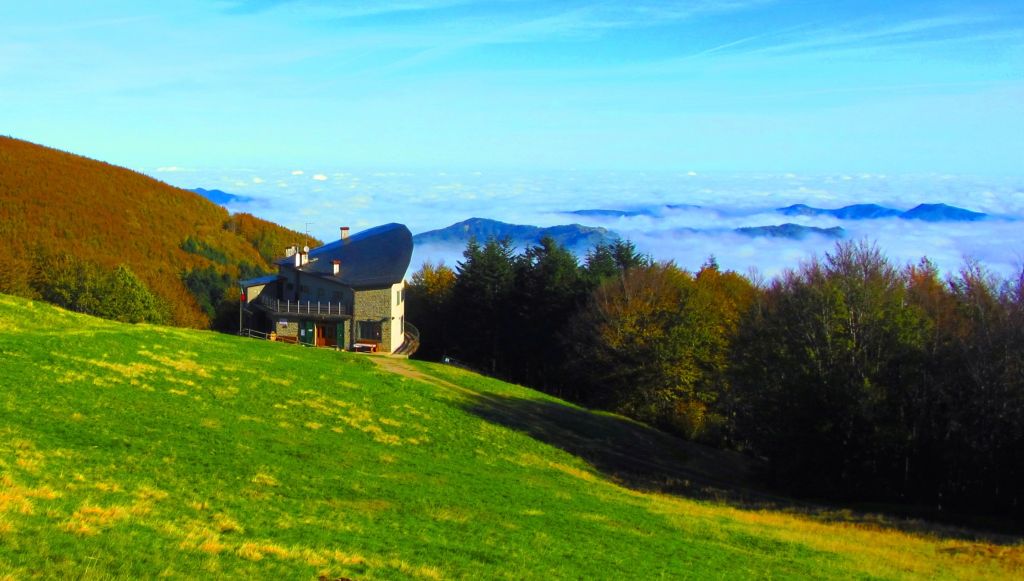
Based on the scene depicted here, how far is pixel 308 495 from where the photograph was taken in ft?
62.6

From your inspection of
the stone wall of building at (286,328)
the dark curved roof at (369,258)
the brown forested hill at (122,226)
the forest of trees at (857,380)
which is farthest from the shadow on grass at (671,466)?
the brown forested hill at (122,226)

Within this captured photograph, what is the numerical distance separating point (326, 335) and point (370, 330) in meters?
3.95

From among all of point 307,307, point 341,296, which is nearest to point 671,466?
point 341,296

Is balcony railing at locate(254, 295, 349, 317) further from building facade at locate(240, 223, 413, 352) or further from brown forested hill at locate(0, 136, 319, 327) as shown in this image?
brown forested hill at locate(0, 136, 319, 327)

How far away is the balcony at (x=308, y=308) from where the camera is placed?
66125 mm

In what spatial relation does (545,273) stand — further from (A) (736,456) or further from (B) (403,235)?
(A) (736,456)

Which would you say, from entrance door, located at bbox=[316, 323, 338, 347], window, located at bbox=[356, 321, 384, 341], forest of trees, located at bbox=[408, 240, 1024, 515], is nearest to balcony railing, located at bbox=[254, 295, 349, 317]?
entrance door, located at bbox=[316, 323, 338, 347]

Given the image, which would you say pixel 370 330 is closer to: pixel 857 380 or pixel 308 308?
pixel 308 308

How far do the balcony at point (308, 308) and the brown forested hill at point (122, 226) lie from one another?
56.9ft

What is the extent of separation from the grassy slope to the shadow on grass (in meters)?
1.91

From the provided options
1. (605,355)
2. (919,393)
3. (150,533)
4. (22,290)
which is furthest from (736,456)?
(22,290)

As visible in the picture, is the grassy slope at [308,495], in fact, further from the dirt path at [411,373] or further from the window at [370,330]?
the window at [370,330]

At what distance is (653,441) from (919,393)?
53.5ft

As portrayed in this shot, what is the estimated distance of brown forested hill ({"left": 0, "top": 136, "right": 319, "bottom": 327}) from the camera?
9175 centimetres
